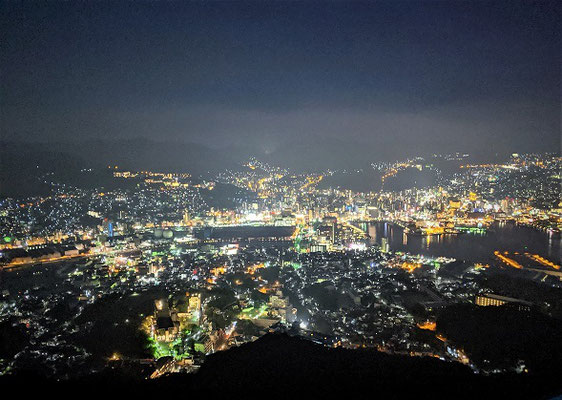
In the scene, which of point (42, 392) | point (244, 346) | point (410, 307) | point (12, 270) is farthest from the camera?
point (12, 270)

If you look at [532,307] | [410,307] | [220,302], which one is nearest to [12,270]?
[220,302]

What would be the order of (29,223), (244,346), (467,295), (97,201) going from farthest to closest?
(97,201), (29,223), (467,295), (244,346)

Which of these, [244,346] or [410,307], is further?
[410,307]

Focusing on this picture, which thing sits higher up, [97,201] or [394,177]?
[394,177]

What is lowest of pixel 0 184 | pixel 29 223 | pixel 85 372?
pixel 85 372

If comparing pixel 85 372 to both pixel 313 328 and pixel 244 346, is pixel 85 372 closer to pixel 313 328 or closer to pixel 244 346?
pixel 244 346

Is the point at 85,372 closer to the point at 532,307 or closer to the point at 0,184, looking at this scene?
the point at 532,307
